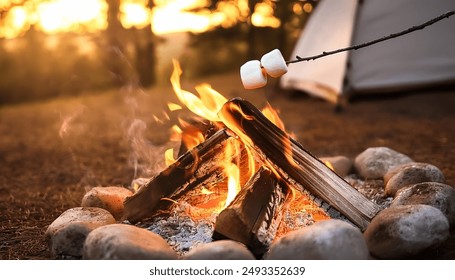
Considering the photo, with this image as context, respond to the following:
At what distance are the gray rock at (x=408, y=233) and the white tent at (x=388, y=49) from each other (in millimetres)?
5132

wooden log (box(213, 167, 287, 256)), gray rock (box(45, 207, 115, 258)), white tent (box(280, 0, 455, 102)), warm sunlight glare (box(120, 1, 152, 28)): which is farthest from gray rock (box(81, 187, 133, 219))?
warm sunlight glare (box(120, 1, 152, 28))

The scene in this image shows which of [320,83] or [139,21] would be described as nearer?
[320,83]

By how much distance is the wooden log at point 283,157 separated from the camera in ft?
8.78

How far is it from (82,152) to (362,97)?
437 centimetres

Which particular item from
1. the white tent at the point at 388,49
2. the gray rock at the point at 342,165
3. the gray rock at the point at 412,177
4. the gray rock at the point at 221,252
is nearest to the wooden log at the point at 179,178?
the gray rock at the point at 221,252

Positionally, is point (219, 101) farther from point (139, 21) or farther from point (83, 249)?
point (139, 21)

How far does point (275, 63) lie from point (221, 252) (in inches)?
36.2

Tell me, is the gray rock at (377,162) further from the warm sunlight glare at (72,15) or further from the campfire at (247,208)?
the warm sunlight glare at (72,15)

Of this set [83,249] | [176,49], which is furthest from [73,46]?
[83,249]

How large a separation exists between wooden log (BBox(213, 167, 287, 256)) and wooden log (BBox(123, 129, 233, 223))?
27cm

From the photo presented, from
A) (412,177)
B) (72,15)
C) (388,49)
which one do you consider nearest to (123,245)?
(412,177)

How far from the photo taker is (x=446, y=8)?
6.88 meters

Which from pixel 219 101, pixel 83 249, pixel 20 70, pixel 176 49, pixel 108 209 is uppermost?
pixel 219 101

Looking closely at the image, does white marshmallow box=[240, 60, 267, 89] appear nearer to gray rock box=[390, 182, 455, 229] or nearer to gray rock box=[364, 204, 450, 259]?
gray rock box=[364, 204, 450, 259]
